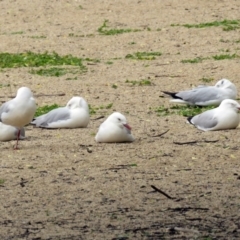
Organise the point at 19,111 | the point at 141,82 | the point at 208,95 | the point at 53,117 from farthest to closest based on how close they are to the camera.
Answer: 1. the point at 141,82
2. the point at 208,95
3. the point at 53,117
4. the point at 19,111

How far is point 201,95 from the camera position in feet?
36.7

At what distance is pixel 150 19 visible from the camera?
17.5 m

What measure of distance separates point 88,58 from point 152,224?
337 inches

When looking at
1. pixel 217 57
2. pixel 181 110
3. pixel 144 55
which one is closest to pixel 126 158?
pixel 181 110

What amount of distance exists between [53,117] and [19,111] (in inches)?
43.2

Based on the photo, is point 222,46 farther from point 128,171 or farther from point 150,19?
point 128,171

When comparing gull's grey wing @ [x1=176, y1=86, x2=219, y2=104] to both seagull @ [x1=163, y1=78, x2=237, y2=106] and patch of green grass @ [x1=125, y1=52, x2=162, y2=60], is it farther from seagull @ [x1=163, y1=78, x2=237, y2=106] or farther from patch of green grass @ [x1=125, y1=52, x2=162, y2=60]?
patch of green grass @ [x1=125, y1=52, x2=162, y2=60]

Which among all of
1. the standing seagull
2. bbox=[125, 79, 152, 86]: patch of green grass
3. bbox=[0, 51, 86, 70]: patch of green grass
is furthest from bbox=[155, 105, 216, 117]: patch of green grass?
bbox=[0, 51, 86, 70]: patch of green grass

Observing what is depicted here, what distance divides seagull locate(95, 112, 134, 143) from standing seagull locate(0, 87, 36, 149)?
668 mm

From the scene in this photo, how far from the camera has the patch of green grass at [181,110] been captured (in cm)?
1091

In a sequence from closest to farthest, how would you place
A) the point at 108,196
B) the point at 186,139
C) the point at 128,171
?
1. the point at 108,196
2. the point at 128,171
3. the point at 186,139

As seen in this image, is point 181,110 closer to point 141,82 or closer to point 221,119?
point 221,119

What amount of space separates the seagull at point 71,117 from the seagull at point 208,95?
5.40 feet

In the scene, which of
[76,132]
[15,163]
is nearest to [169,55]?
[76,132]
